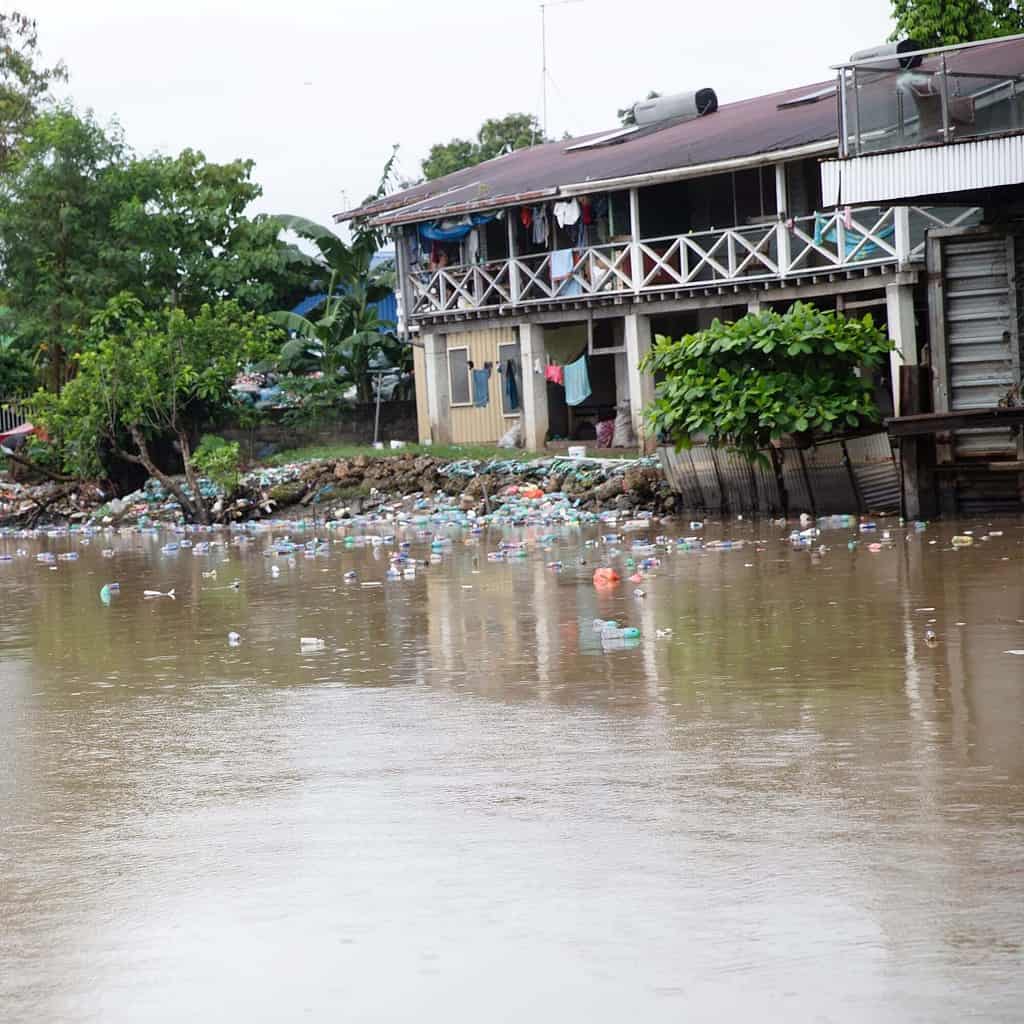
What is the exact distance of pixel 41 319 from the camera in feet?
116

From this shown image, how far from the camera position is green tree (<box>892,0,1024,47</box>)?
1212 inches

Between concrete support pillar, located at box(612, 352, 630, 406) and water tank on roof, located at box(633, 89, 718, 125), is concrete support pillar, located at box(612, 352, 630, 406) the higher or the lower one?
the lower one

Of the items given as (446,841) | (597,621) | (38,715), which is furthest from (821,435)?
(446,841)

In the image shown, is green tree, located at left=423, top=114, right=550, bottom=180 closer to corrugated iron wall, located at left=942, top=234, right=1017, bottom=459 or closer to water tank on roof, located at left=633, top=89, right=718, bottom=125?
water tank on roof, located at left=633, top=89, right=718, bottom=125

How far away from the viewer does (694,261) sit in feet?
89.4

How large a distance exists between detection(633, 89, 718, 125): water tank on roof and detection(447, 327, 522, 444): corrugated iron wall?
17.8 ft

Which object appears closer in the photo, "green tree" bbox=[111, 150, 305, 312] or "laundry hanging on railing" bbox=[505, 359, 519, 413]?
"laundry hanging on railing" bbox=[505, 359, 519, 413]

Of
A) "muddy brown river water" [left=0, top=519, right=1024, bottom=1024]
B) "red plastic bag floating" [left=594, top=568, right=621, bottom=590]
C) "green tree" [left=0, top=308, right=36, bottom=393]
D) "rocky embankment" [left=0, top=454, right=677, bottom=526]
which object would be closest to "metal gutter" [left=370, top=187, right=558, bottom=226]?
"rocky embankment" [left=0, top=454, right=677, bottom=526]

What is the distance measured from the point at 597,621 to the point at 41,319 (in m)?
26.5

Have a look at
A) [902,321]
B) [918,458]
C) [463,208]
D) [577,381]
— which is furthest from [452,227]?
[918,458]

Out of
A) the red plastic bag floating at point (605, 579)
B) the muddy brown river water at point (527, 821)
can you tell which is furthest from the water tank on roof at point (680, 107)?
the muddy brown river water at point (527, 821)

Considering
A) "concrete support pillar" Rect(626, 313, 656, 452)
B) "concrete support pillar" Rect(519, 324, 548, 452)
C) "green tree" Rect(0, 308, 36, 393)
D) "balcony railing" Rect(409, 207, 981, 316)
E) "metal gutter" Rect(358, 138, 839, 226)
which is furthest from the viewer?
"green tree" Rect(0, 308, 36, 393)

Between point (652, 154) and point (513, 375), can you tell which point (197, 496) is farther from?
point (652, 154)

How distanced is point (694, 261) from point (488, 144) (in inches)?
989
